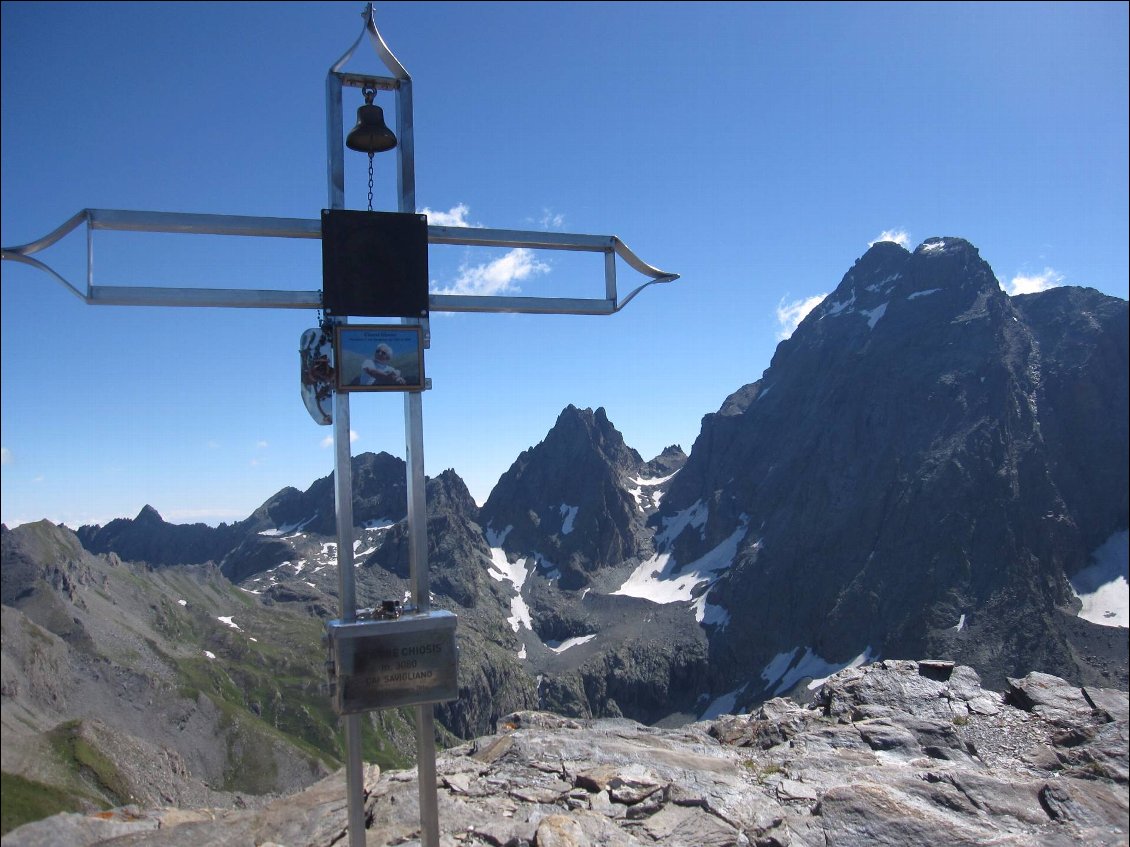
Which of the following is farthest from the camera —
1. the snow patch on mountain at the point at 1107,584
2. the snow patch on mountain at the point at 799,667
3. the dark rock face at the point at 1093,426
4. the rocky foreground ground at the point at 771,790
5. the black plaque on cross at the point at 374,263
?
the dark rock face at the point at 1093,426

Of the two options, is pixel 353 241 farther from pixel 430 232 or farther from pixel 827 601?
pixel 827 601

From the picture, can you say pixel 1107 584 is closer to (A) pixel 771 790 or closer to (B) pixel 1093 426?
(B) pixel 1093 426

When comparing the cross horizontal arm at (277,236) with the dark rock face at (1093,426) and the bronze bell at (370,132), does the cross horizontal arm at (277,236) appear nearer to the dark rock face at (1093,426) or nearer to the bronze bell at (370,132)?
the bronze bell at (370,132)

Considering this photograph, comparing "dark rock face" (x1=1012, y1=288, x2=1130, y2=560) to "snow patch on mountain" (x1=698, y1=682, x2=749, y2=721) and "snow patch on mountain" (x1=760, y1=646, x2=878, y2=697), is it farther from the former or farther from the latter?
"snow patch on mountain" (x1=698, y1=682, x2=749, y2=721)

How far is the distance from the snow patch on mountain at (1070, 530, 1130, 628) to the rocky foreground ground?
17764cm

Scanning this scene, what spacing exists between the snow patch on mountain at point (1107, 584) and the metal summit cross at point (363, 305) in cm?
18875

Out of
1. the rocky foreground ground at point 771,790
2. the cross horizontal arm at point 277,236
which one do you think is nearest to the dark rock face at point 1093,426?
the rocky foreground ground at point 771,790

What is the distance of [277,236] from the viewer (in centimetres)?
760

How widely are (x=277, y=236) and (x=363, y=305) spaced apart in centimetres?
110

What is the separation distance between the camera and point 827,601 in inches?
7618

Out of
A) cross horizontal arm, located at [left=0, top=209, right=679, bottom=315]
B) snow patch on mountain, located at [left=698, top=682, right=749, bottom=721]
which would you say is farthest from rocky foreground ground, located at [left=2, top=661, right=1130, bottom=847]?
snow patch on mountain, located at [left=698, top=682, right=749, bottom=721]

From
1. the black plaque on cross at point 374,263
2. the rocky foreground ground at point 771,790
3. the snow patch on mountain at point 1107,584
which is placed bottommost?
the snow patch on mountain at point 1107,584

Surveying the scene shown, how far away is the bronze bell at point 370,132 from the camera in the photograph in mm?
7879

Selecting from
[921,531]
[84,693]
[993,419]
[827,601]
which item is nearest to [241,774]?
[84,693]
